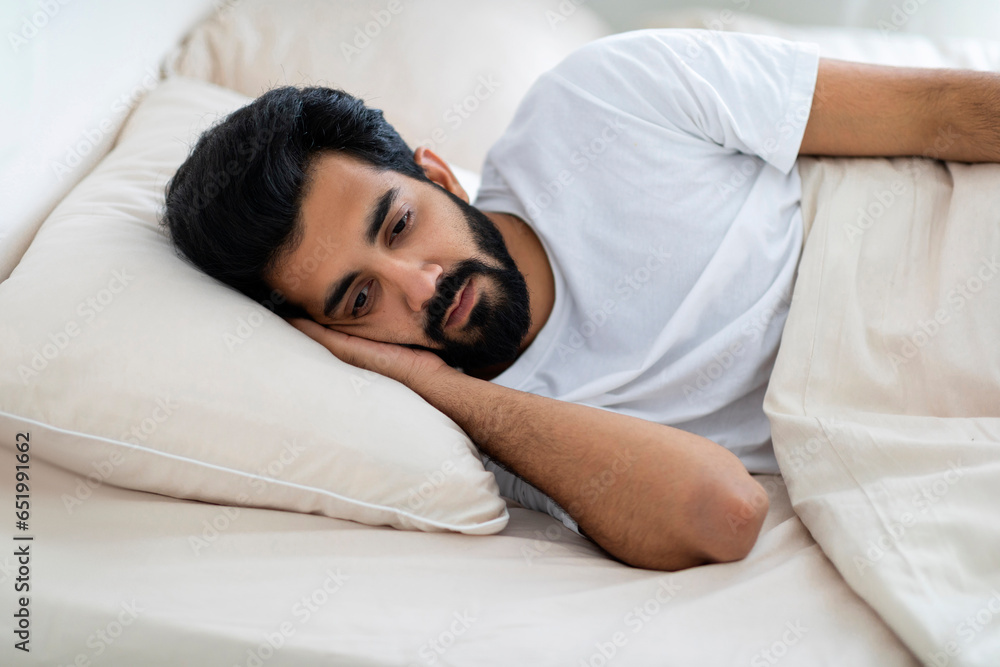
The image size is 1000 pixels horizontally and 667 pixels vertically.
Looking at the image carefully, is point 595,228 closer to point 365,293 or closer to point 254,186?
point 365,293

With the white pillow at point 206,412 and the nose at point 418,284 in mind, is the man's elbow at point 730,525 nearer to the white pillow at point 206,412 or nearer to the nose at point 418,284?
the white pillow at point 206,412

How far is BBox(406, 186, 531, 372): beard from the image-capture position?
3.79 ft

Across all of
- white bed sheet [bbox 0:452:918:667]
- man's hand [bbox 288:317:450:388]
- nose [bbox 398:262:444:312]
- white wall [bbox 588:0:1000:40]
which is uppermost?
white wall [bbox 588:0:1000:40]

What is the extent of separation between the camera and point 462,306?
117 cm

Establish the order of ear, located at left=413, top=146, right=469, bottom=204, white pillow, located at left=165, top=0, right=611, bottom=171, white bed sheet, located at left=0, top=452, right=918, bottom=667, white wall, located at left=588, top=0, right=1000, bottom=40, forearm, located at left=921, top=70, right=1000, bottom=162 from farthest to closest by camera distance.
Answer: white wall, located at left=588, top=0, right=1000, bottom=40
white pillow, located at left=165, top=0, right=611, bottom=171
ear, located at left=413, top=146, right=469, bottom=204
forearm, located at left=921, top=70, right=1000, bottom=162
white bed sheet, located at left=0, top=452, right=918, bottom=667

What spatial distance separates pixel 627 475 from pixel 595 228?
50 cm

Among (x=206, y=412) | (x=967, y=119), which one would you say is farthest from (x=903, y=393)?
(x=206, y=412)

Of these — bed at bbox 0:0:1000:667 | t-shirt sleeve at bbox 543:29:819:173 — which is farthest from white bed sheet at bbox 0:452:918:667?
t-shirt sleeve at bbox 543:29:819:173

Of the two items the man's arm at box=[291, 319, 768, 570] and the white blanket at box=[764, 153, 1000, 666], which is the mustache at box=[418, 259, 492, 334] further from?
the white blanket at box=[764, 153, 1000, 666]

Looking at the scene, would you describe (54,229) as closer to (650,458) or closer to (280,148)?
(280,148)

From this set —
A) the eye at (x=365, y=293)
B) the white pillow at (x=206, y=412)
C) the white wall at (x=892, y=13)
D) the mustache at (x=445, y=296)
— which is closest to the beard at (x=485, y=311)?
the mustache at (x=445, y=296)

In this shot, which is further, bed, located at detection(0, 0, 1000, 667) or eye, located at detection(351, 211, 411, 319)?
eye, located at detection(351, 211, 411, 319)

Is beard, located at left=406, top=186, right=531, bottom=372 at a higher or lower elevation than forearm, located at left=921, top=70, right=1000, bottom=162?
lower

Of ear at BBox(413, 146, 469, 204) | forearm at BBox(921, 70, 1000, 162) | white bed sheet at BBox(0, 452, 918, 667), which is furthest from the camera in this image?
ear at BBox(413, 146, 469, 204)
